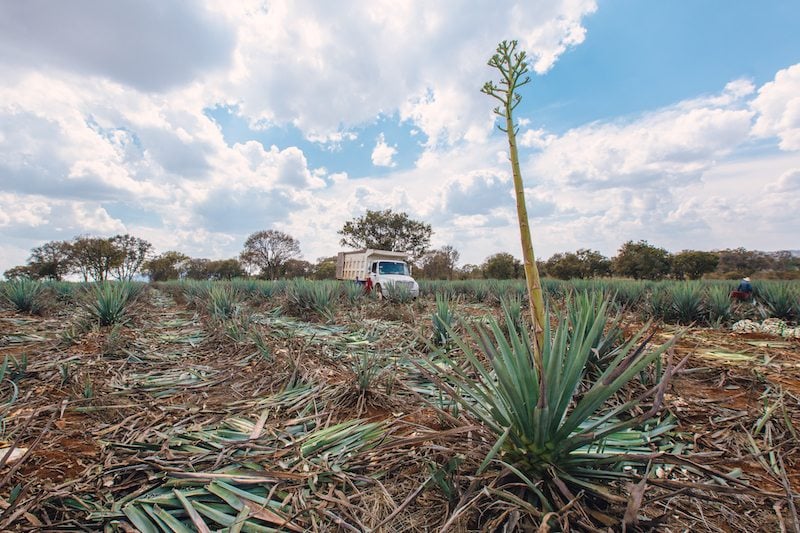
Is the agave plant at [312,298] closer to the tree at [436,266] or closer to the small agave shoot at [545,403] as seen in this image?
the small agave shoot at [545,403]

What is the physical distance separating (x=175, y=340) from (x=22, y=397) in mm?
2704

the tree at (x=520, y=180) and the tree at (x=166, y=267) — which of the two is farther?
the tree at (x=166, y=267)

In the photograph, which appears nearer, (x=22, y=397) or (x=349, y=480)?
(x=349, y=480)

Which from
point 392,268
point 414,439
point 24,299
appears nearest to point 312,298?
point 24,299

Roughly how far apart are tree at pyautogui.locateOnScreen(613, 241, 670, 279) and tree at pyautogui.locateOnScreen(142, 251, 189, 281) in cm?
5862

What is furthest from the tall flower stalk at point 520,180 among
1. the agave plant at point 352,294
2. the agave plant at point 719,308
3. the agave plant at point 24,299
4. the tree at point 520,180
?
the agave plant at point 24,299

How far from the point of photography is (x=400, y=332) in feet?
19.6

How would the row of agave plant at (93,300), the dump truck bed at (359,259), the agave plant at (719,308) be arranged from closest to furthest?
the row of agave plant at (93,300) → the agave plant at (719,308) → the dump truck bed at (359,259)

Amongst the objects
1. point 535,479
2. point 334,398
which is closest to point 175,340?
point 334,398

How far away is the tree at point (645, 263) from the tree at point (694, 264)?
3.45 feet

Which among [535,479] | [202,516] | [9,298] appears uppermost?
[9,298]

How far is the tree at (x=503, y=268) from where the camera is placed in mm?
44919

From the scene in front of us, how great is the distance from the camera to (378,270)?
629 inches

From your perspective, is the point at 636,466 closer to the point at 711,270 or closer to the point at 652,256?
the point at 652,256
